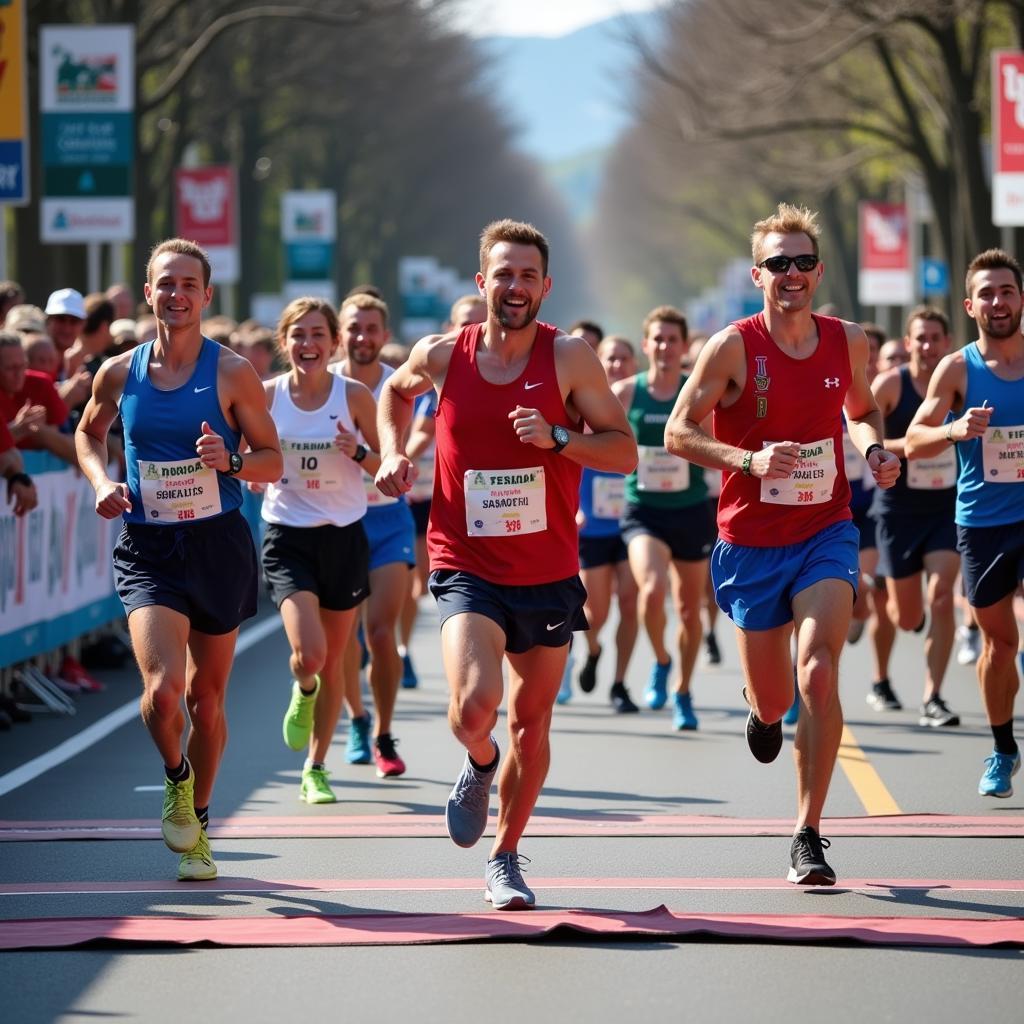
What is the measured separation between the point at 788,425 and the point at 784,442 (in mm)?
167

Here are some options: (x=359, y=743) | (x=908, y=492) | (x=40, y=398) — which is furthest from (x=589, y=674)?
(x=40, y=398)

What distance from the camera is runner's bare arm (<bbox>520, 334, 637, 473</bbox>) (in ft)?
23.7

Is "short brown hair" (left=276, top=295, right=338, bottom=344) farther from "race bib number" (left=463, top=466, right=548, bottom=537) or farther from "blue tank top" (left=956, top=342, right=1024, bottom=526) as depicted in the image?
"race bib number" (left=463, top=466, right=548, bottom=537)

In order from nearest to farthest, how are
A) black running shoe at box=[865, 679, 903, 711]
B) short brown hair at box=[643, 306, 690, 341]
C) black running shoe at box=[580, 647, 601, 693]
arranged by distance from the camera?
short brown hair at box=[643, 306, 690, 341]
black running shoe at box=[865, 679, 903, 711]
black running shoe at box=[580, 647, 601, 693]

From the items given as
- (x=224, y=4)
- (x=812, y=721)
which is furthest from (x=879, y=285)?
(x=812, y=721)

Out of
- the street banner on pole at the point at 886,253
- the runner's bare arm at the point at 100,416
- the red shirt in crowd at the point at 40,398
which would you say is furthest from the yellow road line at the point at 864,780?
the street banner on pole at the point at 886,253

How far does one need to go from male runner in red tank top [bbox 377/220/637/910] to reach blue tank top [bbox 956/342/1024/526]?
2.77m

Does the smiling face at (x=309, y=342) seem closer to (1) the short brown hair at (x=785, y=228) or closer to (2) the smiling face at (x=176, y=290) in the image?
(2) the smiling face at (x=176, y=290)

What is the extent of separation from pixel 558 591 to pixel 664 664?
649cm

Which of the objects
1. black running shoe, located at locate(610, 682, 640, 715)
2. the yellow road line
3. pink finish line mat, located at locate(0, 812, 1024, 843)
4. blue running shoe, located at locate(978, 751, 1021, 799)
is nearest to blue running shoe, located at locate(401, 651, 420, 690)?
black running shoe, located at locate(610, 682, 640, 715)

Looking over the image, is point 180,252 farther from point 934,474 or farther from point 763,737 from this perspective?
point 934,474

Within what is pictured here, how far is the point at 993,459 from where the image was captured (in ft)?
31.7

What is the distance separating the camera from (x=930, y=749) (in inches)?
457

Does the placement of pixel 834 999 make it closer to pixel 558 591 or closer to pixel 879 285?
pixel 558 591
